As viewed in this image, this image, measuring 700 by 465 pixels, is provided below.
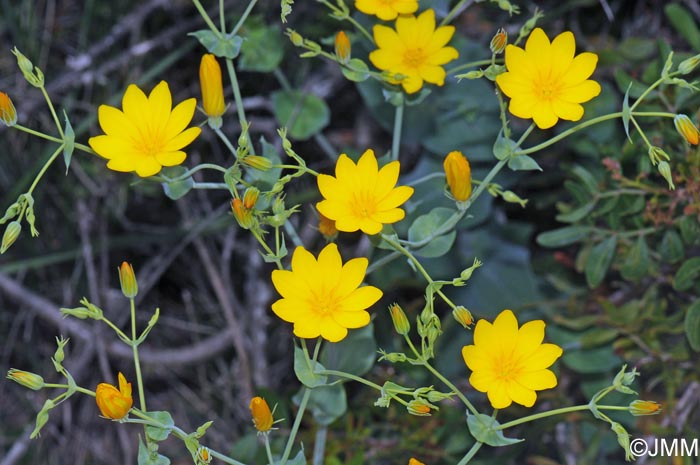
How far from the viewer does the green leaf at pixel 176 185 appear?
4.46ft

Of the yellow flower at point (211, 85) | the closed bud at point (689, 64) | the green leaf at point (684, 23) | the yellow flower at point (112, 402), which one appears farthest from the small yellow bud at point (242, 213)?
the green leaf at point (684, 23)

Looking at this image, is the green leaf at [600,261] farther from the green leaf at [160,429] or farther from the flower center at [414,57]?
the green leaf at [160,429]

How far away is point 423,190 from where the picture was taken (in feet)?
6.04

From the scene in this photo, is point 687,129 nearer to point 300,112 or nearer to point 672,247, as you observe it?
point 672,247

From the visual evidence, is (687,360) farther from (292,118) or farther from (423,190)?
(292,118)

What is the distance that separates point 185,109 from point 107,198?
0.83 metres

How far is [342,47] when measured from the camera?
1386 millimetres

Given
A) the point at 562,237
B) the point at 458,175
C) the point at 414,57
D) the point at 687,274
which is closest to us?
the point at 458,175

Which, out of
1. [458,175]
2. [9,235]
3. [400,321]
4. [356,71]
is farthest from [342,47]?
[9,235]

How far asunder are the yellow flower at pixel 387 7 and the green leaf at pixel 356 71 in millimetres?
81

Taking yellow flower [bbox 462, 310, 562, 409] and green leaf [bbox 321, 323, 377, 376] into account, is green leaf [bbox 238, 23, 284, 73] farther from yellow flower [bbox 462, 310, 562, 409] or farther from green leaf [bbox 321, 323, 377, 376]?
yellow flower [bbox 462, 310, 562, 409]

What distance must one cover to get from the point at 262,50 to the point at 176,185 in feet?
1.56

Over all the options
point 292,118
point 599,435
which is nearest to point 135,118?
point 292,118

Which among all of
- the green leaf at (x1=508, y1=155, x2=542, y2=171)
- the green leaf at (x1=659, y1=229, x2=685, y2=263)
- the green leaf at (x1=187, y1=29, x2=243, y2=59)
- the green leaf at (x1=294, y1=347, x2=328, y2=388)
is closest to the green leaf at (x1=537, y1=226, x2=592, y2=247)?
the green leaf at (x1=659, y1=229, x2=685, y2=263)
